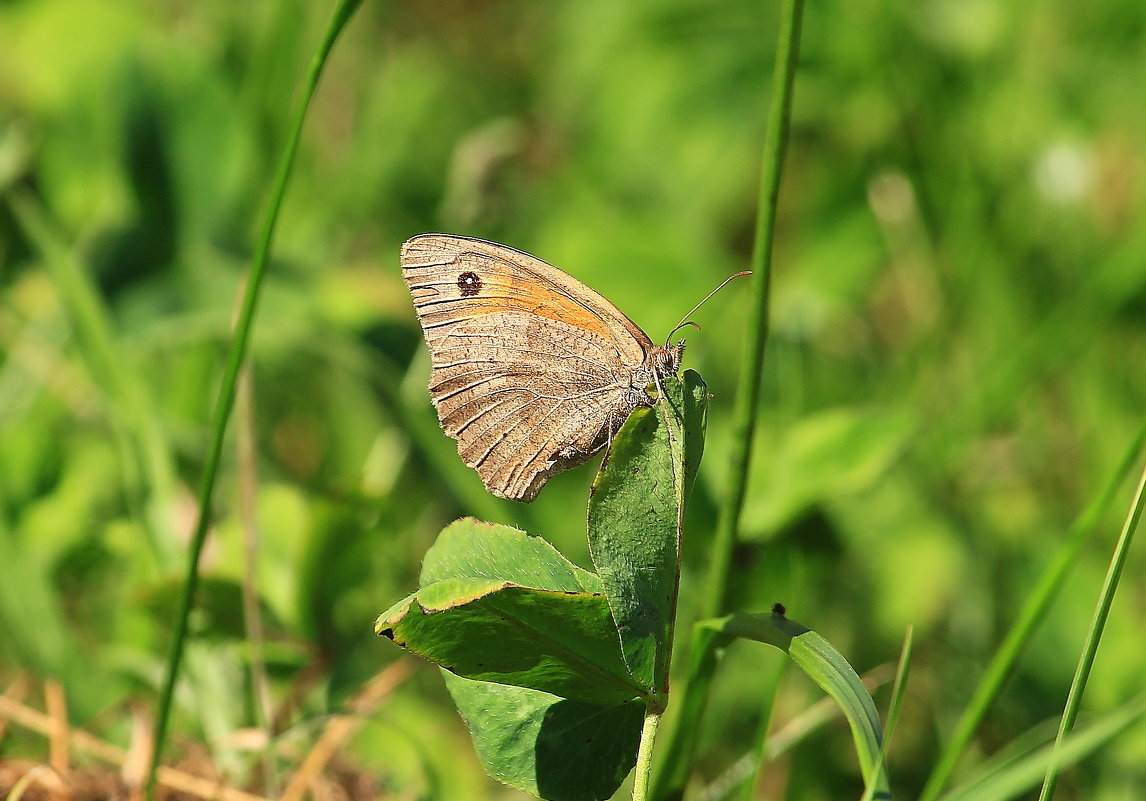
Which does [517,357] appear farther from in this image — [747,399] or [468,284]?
[747,399]

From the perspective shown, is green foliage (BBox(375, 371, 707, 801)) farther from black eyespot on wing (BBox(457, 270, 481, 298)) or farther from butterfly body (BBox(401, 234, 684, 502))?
black eyespot on wing (BBox(457, 270, 481, 298))

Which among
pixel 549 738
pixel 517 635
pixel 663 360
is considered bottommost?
pixel 549 738

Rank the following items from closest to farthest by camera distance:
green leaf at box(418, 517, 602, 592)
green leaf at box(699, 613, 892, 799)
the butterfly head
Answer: green leaf at box(699, 613, 892, 799), green leaf at box(418, 517, 602, 592), the butterfly head

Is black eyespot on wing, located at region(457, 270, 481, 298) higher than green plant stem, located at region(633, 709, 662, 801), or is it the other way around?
black eyespot on wing, located at region(457, 270, 481, 298)

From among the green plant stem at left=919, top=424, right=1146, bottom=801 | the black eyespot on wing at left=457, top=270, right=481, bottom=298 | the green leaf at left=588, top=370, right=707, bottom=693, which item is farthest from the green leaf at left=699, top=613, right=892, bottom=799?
the black eyespot on wing at left=457, top=270, right=481, bottom=298

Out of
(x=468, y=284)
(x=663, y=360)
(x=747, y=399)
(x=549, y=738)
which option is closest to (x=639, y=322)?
(x=468, y=284)

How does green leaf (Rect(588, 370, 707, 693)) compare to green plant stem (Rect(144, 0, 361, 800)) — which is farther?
green plant stem (Rect(144, 0, 361, 800))
